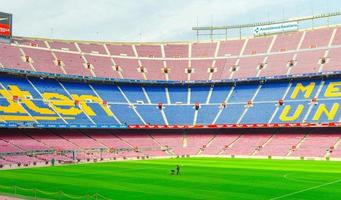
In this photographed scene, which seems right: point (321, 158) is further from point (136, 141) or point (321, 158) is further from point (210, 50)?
point (210, 50)

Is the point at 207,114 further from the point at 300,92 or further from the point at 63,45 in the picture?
the point at 63,45

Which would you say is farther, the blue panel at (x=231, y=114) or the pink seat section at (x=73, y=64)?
the pink seat section at (x=73, y=64)

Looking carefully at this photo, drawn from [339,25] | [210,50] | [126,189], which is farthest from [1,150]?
[339,25]

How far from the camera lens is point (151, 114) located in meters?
87.0

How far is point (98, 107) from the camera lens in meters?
83.2

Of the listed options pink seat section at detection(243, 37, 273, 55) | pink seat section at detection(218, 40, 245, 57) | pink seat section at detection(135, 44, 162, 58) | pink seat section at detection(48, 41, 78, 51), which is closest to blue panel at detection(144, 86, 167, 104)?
pink seat section at detection(135, 44, 162, 58)

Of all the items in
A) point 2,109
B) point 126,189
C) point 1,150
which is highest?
point 2,109

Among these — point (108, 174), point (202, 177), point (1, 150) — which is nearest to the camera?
point (202, 177)

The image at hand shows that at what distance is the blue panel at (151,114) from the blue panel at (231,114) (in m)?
12.2

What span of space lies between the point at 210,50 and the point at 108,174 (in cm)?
6142

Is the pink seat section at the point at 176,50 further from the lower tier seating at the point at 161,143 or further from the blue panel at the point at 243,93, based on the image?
the lower tier seating at the point at 161,143

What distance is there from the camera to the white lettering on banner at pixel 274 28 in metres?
99.1

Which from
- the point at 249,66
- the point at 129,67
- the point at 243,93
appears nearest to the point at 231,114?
the point at 243,93

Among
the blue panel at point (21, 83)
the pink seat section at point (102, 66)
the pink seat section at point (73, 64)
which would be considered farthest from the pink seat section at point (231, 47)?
the blue panel at point (21, 83)
